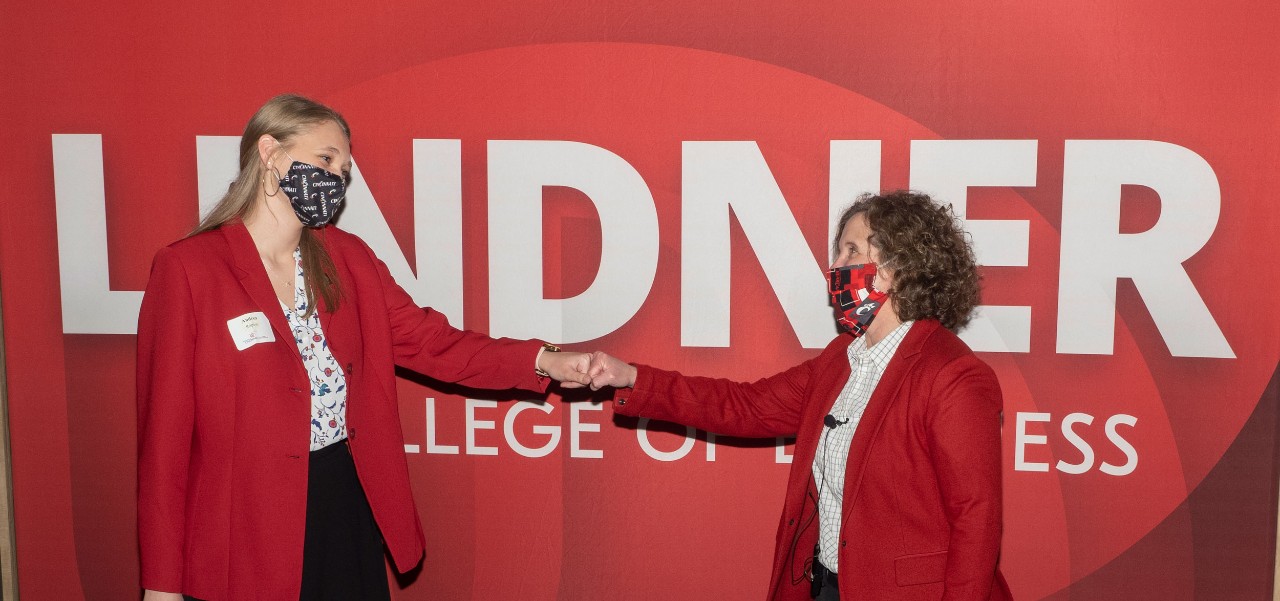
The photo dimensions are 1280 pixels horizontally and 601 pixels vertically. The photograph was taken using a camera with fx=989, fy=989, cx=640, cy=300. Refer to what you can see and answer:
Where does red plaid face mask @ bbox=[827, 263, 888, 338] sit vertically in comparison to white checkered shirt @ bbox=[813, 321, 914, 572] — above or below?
above

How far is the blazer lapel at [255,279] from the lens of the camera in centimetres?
249

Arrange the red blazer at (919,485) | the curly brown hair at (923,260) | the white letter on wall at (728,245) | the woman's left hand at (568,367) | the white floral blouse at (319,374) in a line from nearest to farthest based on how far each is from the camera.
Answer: the red blazer at (919,485), the curly brown hair at (923,260), the white floral blouse at (319,374), the woman's left hand at (568,367), the white letter on wall at (728,245)

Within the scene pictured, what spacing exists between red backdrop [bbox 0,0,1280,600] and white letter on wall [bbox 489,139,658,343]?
18 mm

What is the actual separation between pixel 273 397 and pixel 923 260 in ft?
5.43

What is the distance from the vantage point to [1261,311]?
3.28 metres

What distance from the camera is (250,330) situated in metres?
2.45

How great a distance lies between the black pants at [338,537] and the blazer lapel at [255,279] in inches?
13.8

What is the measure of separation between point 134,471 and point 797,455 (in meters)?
2.51

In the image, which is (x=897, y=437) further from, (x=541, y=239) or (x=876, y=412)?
(x=541, y=239)

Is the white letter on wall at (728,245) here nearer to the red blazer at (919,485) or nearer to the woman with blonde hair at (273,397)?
the red blazer at (919,485)

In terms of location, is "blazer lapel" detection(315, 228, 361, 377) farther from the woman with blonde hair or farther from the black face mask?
the black face mask

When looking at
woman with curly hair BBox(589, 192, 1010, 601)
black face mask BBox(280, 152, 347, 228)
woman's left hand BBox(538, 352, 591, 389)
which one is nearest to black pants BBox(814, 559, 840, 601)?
woman with curly hair BBox(589, 192, 1010, 601)

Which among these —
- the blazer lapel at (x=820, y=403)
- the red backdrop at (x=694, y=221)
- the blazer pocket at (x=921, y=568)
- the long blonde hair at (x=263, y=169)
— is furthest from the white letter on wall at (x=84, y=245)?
the blazer pocket at (x=921, y=568)

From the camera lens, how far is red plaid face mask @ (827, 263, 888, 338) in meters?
2.55
